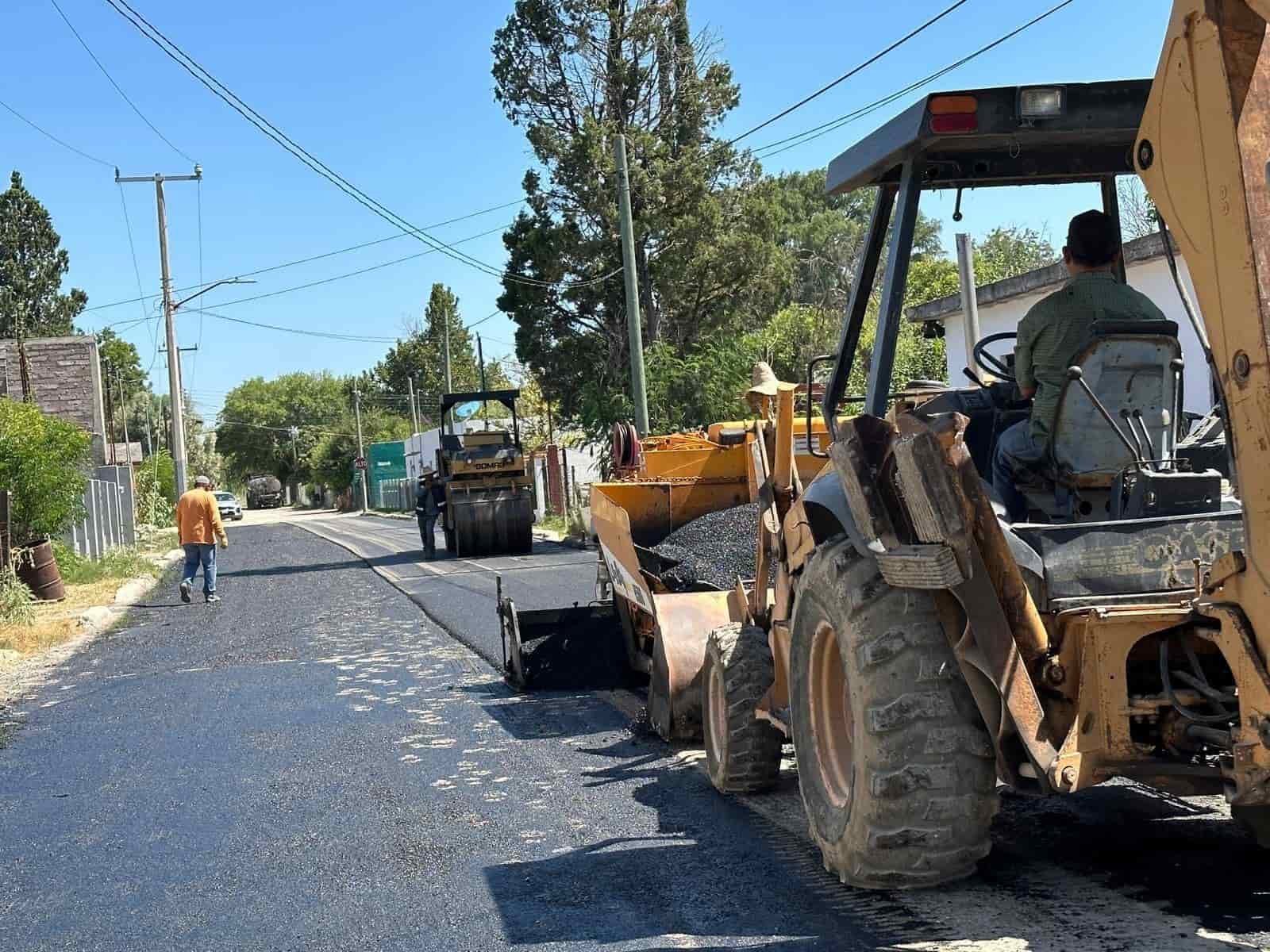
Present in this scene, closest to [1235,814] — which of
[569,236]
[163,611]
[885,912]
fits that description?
[885,912]

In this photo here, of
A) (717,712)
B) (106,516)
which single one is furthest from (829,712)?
(106,516)

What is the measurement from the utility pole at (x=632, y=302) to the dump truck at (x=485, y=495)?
270 cm

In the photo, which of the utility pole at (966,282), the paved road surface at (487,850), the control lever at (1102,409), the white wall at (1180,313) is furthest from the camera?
the utility pole at (966,282)

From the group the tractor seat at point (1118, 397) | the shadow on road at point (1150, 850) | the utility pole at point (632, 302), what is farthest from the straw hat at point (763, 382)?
the utility pole at point (632, 302)

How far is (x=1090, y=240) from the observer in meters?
4.49

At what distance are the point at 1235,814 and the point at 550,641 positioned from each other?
18.8ft

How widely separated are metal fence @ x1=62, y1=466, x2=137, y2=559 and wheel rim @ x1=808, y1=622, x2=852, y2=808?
838 inches

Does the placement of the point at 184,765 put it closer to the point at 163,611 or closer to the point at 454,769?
the point at 454,769

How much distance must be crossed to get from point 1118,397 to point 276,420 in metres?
120

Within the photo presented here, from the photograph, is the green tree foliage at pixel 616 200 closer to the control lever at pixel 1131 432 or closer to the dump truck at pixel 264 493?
the control lever at pixel 1131 432

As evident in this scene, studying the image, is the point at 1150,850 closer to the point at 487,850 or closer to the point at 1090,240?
the point at 1090,240

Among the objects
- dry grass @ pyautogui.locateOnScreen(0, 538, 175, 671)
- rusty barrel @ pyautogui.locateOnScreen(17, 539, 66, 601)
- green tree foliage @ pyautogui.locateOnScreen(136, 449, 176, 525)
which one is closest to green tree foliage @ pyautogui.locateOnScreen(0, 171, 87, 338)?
green tree foliage @ pyautogui.locateOnScreen(136, 449, 176, 525)

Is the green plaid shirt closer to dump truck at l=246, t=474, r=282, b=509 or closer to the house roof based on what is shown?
the house roof

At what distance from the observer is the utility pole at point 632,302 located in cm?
2375
